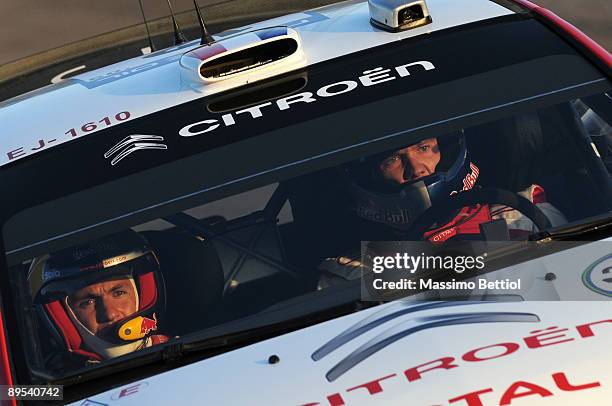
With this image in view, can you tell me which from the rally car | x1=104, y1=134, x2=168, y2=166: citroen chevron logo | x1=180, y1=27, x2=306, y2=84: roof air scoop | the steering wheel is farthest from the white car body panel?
x1=180, y1=27, x2=306, y2=84: roof air scoop

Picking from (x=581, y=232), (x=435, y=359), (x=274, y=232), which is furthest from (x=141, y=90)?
(x=435, y=359)

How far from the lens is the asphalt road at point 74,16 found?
10.9 meters

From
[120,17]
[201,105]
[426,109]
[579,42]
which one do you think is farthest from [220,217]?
[120,17]

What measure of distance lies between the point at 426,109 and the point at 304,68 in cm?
53

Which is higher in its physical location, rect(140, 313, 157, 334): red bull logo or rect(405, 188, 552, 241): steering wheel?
rect(405, 188, 552, 241): steering wheel

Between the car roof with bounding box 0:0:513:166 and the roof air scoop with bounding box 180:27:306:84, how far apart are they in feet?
0.14

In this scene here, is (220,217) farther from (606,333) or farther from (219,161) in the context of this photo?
(606,333)

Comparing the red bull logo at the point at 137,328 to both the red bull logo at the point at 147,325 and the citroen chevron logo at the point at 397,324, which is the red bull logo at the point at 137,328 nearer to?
the red bull logo at the point at 147,325

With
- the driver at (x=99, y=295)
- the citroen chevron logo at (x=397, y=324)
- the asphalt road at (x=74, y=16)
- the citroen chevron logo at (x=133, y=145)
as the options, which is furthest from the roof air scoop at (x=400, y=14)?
the asphalt road at (x=74, y=16)

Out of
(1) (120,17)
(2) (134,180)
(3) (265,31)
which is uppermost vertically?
(3) (265,31)

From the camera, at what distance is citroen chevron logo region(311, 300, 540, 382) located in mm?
3557

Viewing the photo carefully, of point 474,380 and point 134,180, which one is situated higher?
point 134,180

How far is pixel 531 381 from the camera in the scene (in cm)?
331

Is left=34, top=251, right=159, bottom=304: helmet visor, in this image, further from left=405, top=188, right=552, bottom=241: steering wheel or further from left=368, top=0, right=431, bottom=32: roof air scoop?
left=368, top=0, right=431, bottom=32: roof air scoop
